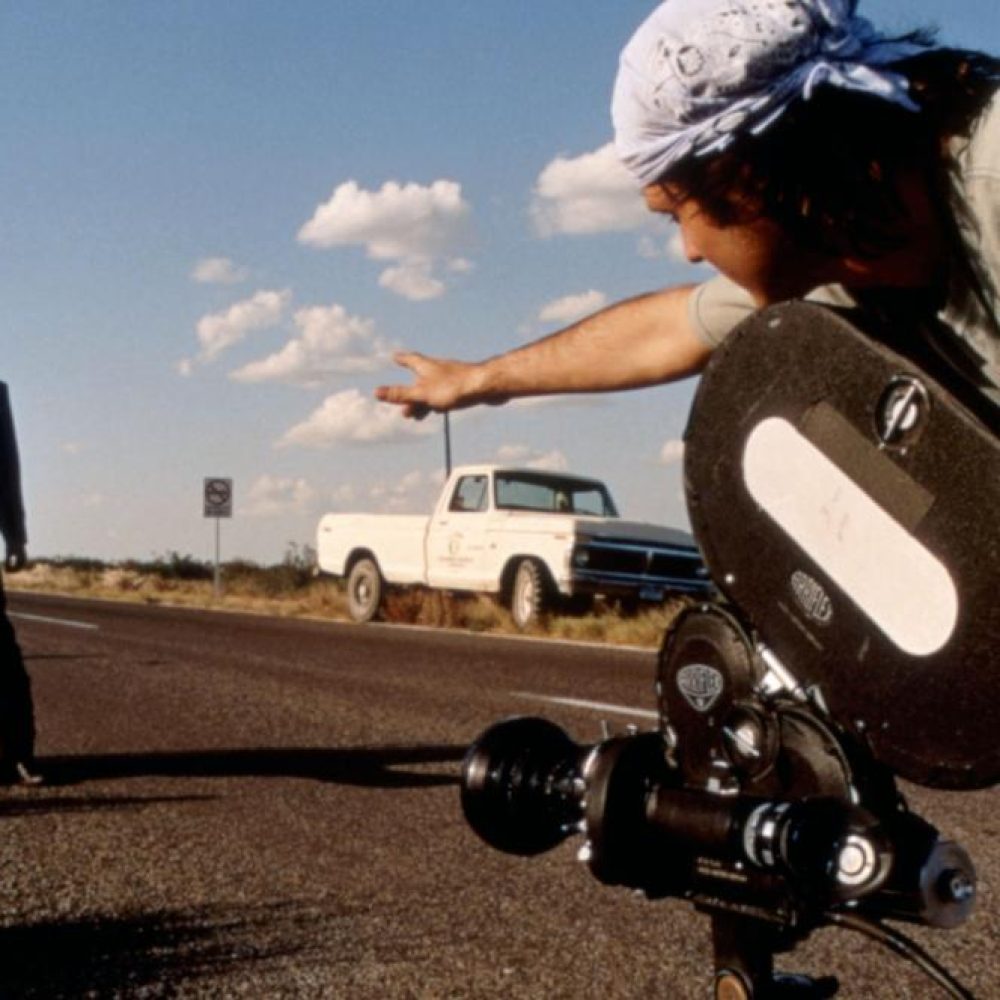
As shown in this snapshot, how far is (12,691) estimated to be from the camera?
24.8 ft

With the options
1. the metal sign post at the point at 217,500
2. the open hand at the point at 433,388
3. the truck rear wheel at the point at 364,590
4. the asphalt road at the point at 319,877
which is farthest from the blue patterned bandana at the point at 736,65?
the metal sign post at the point at 217,500

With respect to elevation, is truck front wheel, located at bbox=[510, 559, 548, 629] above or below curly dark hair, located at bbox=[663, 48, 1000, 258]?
below

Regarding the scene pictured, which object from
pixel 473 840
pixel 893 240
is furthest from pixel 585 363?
pixel 473 840

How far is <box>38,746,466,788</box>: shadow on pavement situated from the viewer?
7.94 meters

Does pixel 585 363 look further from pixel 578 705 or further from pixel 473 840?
pixel 578 705

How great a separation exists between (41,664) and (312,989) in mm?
11011

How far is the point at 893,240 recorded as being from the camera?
1.58 m

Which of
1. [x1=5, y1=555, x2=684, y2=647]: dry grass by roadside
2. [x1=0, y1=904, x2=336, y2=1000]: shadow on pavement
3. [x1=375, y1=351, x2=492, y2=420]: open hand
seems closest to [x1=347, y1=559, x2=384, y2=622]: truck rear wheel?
[x1=5, y1=555, x2=684, y2=647]: dry grass by roadside

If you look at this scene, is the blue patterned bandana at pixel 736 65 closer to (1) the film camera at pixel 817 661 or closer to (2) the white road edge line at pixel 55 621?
(1) the film camera at pixel 817 661

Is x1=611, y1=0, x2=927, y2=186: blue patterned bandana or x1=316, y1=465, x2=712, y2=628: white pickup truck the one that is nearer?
x1=611, y1=0, x2=927, y2=186: blue patterned bandana

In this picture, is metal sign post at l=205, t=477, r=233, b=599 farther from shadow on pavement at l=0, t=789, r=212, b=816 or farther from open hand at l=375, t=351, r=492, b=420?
open hand at l=375, t=351, r=492, b=420

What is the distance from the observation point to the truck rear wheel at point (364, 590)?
24191 mm

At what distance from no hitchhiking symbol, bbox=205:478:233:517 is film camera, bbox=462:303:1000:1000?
1373 inches

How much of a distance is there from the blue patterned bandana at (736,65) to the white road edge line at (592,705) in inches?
332
